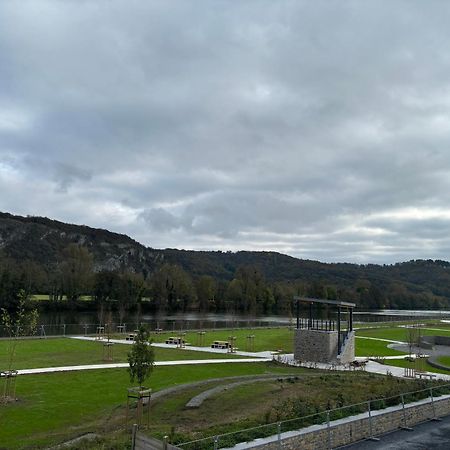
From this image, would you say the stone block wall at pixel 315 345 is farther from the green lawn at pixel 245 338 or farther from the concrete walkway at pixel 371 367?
the green lawn at pixel 245 338

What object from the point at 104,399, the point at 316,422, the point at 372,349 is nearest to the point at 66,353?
the point at 104,399

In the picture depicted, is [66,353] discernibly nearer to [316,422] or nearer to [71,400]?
[71,400]

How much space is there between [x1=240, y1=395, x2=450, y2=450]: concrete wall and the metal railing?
9cm

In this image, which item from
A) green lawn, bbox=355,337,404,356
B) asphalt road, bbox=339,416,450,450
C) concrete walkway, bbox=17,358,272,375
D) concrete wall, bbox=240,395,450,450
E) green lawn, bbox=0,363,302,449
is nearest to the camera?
concrete wall, bbox=240,395,450,450

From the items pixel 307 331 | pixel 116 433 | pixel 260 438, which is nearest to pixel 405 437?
pixel 260 438

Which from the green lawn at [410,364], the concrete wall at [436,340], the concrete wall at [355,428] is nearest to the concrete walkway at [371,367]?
the green lawn at [410,364]

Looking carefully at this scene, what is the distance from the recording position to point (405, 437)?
15.2 meters

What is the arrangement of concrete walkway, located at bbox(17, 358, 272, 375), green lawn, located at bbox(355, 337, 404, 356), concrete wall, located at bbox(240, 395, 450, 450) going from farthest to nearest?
green lawn, located at bbox(355, 337, 404, 356), concrete walkway, located at bbox(17, 358, 272, 375), concrete wall, located at bbox(240, 395, 450, 450)

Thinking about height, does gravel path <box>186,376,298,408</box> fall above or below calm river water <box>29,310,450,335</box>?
above

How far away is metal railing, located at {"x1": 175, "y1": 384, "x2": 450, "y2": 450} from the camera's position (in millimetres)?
11945

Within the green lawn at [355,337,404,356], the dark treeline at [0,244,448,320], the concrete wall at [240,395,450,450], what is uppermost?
the dark treeline at [0,244,448,320]

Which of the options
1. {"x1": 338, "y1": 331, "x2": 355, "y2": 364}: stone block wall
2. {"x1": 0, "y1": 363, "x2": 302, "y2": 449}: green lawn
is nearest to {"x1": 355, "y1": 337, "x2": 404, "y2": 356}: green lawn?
{"x1": 338, "y1": 331, "x2": 355, "y2": 364}: stone block wall

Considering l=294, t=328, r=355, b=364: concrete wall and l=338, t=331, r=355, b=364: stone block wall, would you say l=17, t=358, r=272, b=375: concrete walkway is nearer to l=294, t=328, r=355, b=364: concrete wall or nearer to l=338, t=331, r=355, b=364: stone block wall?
l=294, t=328, r=355, b=364: concrete wall

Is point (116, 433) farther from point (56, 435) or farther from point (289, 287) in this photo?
point (289, 287)
